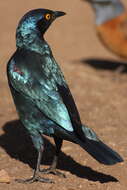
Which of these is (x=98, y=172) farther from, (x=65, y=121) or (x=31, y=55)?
(x=31, y=55)

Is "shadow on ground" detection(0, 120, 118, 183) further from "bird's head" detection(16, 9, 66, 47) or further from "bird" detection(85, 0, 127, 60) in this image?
"bird" detection(85, 0, 127, 60)

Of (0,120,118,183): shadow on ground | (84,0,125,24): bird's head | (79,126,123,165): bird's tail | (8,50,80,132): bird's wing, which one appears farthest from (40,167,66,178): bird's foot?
(84,0,125,24): bird's head

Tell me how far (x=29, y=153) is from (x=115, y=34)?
566 centimetres

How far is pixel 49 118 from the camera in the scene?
6129mm

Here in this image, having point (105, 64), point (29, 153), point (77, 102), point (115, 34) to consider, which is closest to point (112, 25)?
point (115, 34)

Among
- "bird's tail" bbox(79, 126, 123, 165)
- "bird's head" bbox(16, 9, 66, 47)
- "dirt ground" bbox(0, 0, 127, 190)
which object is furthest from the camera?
"dirt ground" bbox(0, 0, 127, 190)

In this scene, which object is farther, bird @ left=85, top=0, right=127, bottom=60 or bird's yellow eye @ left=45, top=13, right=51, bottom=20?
bird @ left=85, top=0, right=127, bottom=60

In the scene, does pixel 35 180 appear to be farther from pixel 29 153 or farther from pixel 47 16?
pixel 47 16

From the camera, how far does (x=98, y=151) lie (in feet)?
20.2

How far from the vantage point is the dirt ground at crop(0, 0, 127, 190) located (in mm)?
6633

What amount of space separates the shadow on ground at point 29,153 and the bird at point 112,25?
4.53m

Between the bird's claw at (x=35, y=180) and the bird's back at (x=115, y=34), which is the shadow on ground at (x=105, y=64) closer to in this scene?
the bird's back at (x=115, y=34)

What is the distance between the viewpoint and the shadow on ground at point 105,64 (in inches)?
518

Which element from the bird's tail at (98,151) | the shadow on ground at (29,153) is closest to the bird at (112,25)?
the shadow on ground at (29,153)
